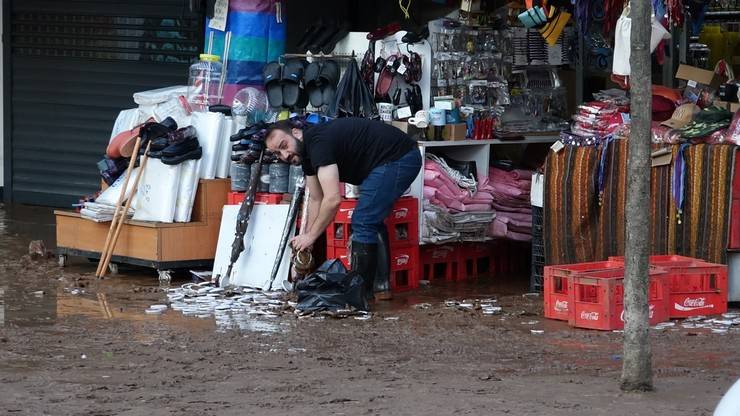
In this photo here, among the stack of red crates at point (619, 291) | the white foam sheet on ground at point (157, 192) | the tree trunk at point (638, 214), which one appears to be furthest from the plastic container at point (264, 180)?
the tree trunk at point (638, 214)

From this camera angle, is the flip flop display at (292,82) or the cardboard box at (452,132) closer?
the cardboard box at (452,132)

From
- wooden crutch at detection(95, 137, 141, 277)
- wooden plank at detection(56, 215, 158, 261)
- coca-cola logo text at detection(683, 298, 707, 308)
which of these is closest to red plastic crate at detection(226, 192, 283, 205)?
wooden plank at detection(56, 215, 158, 261)

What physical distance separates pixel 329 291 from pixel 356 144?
3.71 ft

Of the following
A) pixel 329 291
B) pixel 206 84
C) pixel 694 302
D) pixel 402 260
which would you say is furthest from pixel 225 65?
pixel 694 302

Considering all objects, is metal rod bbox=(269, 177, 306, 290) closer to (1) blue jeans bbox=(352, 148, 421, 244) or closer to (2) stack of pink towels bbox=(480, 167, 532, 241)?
(1) blue jeans bbox=(352, 148, 421, 244)

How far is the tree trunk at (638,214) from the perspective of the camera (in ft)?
23.9

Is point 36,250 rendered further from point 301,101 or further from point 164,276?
point 301,101

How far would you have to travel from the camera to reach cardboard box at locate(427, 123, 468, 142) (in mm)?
11523

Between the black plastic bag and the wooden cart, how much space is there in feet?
5.65

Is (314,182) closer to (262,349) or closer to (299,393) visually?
(262,349)

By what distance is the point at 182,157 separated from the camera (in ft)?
37.5

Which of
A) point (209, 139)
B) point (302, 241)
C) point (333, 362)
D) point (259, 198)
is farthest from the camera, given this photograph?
point (209, 139)

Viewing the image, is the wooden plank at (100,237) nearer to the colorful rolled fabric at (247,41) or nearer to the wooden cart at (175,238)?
the wooden cart at (175,238)

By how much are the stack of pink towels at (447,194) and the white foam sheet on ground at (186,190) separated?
1920mm
